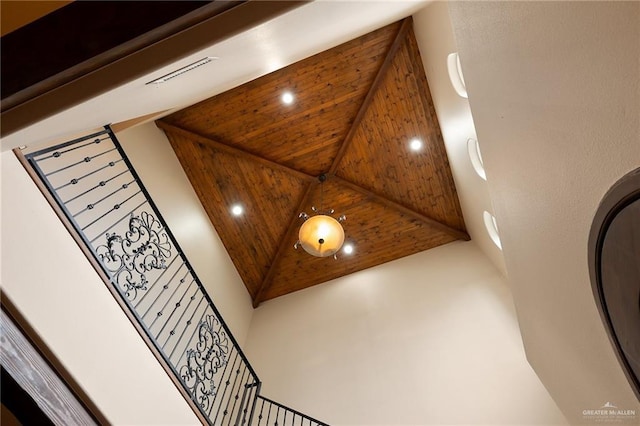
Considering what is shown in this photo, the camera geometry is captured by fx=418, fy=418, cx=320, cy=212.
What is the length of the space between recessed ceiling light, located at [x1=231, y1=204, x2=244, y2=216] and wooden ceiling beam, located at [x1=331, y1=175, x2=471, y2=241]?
6.29 ft

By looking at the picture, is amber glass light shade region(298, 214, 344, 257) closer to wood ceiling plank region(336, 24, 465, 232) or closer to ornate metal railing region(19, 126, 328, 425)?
ornate metal railing region(19, 126, 328, 425)

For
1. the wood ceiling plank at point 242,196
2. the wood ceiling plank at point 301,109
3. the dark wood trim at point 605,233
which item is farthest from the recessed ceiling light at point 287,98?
the dark wood trim at point 605,233

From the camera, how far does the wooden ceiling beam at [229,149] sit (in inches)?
293

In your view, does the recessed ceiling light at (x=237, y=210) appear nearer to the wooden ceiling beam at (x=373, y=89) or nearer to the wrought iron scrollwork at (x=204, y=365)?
the wooden ceiling beam at (x=373, y=89)

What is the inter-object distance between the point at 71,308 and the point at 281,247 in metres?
5.91

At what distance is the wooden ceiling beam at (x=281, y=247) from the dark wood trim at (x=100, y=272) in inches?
189

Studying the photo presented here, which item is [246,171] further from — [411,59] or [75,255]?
[75,255]

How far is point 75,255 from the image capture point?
2623 millimetres

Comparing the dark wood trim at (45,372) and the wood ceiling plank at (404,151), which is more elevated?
the wood ceiling plank at (404,151)

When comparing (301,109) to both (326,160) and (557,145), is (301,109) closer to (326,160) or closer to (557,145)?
(326,160)

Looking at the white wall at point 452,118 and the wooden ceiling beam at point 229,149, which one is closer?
the white wall at point 452,118

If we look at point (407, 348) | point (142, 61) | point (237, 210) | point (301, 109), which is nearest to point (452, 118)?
point (301, 109)

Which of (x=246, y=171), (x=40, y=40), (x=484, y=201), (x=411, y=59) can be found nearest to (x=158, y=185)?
(x=246, y=171)

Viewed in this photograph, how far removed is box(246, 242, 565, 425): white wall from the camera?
513 centimetres
